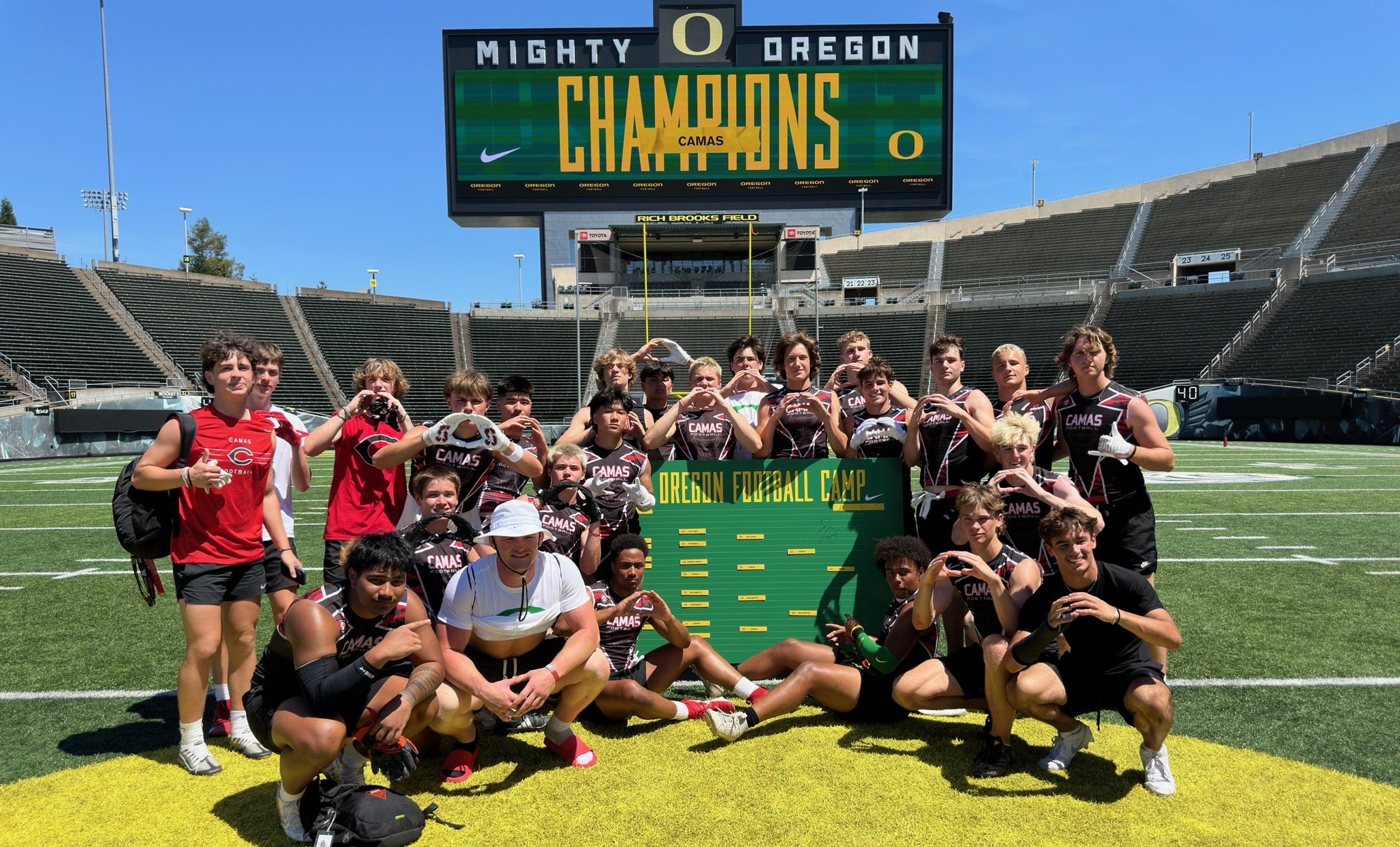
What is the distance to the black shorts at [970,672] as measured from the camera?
4.02m

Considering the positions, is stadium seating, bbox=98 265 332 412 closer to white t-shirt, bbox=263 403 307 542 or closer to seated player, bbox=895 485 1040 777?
white t-shirt, bbox=263 403 307 542

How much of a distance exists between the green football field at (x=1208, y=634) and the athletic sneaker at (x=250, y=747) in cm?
40

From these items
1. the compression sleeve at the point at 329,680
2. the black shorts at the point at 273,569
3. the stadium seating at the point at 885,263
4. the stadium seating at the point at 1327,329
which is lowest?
the compression sleeve at the point at 329,680

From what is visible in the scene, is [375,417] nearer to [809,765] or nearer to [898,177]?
[809,765]

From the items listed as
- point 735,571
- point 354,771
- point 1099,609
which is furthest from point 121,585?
point 1099,609

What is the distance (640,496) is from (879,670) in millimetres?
1581

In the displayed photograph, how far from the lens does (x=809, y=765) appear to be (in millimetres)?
3717

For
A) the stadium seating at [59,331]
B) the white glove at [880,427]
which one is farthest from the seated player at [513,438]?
the stadium seating at [59,331]

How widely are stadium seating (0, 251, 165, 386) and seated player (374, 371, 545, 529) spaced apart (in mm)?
29426

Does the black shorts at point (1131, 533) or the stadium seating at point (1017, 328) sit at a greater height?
the stadium seating at point (1017, 328)

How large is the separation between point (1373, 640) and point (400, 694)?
20.3ft

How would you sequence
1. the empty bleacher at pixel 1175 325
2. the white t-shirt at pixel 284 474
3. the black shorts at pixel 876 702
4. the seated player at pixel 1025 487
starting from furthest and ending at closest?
the empty bleacher at pixel 1175 325
the white t-shirt at pixel 284 474
the black shorts at pixel 876 702
the seated player at pixel 1025 487

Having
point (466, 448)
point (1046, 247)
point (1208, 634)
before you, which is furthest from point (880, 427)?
point (1046, 247)

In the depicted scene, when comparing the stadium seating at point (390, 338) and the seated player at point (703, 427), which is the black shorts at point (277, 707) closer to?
the seated player at point (703, 427)
